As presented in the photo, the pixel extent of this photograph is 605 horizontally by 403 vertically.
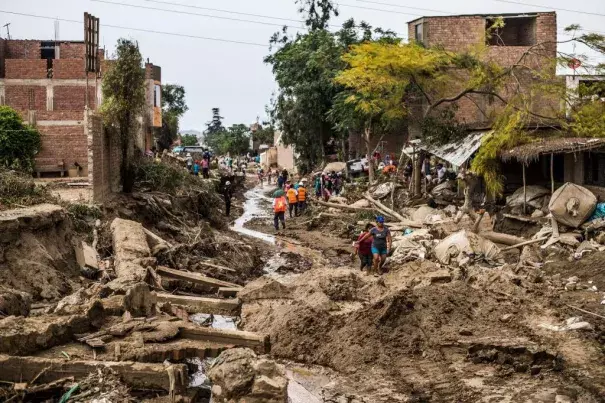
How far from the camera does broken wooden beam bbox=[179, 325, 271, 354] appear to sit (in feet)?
29.7

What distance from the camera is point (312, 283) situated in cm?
1382

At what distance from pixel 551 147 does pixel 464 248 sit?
4549mm

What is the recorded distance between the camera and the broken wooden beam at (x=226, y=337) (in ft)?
29.7

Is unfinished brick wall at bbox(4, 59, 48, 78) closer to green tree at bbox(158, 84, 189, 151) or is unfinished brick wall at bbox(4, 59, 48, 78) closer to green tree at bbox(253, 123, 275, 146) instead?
green tree at bbox(158, 84, 189, 151)

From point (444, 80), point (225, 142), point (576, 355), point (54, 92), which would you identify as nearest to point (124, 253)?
point (576, 355)

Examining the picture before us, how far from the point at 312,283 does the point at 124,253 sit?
3684 mm

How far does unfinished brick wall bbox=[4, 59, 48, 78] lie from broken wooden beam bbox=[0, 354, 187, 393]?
30404 mm

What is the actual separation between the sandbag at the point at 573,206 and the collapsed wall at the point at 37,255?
449 inches

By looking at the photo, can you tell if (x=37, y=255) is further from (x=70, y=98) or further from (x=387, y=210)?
(x=70, y=98)

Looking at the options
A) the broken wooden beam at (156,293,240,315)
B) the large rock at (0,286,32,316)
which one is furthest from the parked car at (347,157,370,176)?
the large rock at (0,286,32,316)

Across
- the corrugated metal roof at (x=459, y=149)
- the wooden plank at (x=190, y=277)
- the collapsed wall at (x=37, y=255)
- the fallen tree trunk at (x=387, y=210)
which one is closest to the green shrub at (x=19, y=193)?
the collapsed wall at (x=37, y=255)

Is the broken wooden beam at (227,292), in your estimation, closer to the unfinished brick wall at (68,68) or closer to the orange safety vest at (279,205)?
the orange safety vest at (279,205)

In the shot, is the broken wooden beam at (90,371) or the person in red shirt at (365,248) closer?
the broken wooden beam at (90,371)

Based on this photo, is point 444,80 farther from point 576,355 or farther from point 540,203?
point 576,355
